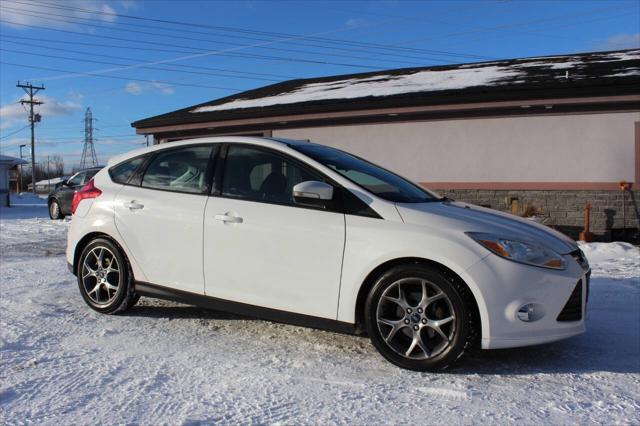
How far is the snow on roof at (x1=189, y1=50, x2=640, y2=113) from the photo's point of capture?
12.1m

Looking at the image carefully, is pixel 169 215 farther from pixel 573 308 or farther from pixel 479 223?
pixel 573 308

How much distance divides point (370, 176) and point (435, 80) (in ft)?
34.4

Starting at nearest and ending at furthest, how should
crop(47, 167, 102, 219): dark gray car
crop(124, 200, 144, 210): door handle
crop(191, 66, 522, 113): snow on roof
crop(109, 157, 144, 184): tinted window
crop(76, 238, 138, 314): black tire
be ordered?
crop(124, 200, 144, 210): door handle, crop(76, 238, 138, 314): black tire, crop(109, 157, 144, 184): tinted window, crop(191, 66, 522, 113): snow on roof, crop(47, 167, 102, 219): dark gray car

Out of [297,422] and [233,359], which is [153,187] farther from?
[297,422]

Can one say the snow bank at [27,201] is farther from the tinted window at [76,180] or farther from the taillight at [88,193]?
A: the taillight at [88,193]

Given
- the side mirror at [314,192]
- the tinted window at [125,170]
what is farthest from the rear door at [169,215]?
the side mirror at [314,192]

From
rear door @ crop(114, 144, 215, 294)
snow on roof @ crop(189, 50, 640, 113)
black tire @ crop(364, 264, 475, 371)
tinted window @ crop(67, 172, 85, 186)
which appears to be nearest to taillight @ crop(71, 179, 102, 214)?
rear door @ crop(114, 144, 215, 294)

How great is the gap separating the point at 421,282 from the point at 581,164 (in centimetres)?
886

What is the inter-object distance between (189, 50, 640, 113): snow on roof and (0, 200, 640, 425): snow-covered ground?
27.0ft

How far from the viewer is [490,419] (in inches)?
112

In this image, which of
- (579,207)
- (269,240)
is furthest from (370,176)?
(579,207)

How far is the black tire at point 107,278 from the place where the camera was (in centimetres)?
465

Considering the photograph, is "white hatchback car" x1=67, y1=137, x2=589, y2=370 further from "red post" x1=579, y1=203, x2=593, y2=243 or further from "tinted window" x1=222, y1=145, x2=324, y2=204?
"red post" x1=579, y1=203, x2=593, y2=243

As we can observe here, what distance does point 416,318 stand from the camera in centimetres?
348
